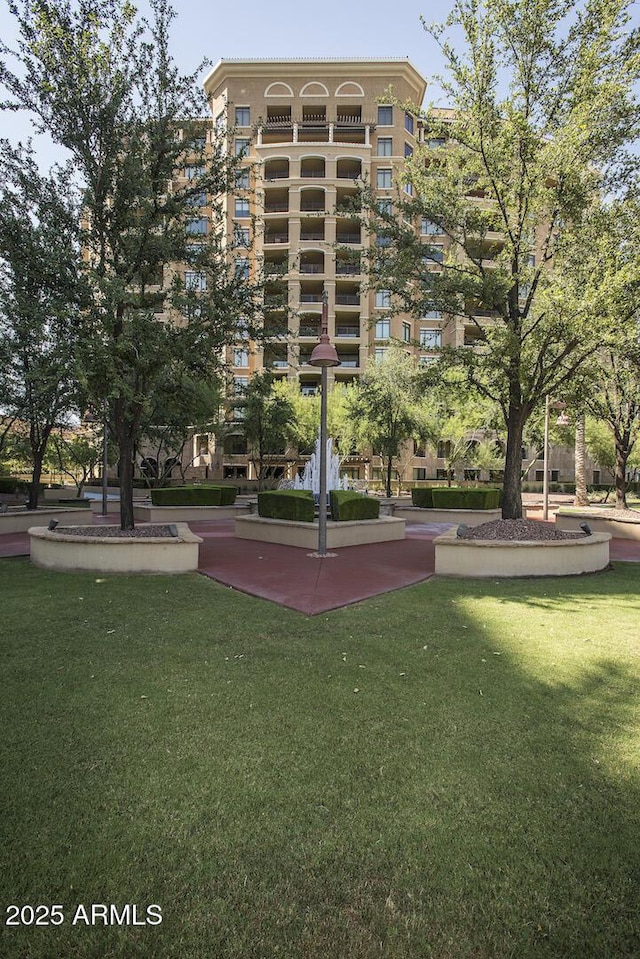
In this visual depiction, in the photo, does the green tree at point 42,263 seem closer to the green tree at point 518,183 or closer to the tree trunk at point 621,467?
the green tree at point 518,183

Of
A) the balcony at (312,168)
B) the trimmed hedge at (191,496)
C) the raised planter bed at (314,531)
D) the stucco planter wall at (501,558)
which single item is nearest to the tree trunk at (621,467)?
the raised planter bed at (314,531)

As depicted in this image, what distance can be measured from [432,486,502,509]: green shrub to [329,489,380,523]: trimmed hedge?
6.83m

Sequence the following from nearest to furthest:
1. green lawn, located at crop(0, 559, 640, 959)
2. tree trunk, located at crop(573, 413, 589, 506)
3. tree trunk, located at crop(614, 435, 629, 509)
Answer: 1. green lawn, located at crop(0, 559, 640, 959)
2. tree trunk, located at crop(614, 435, 629, 509)
3. tree trunk, located at crop(573, 413, 589, 506)

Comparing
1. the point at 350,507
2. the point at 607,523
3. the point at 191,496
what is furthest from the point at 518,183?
the point at 191,496

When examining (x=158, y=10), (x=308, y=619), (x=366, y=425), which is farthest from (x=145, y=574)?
(x=366, y=425)

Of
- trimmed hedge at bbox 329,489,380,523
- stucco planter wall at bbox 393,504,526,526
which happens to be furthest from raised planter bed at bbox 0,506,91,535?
stucco planter wall at bbox 393,504,526,526

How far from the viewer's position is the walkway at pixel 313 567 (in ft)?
27.7

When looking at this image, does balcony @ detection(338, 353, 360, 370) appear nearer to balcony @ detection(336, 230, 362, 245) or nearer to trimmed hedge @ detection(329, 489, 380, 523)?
balcony @ detection(336, 230, 362, 245)

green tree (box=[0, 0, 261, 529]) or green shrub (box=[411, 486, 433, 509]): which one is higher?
green tree (box=[0, 0, 261, 529])

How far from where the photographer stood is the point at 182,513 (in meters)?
21.1

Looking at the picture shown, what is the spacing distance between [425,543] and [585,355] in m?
6.33

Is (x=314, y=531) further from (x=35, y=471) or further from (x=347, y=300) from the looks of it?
(x=347, y=300)

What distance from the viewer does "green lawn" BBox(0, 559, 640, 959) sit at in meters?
2.23

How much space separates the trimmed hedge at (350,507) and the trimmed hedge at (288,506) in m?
0.66
